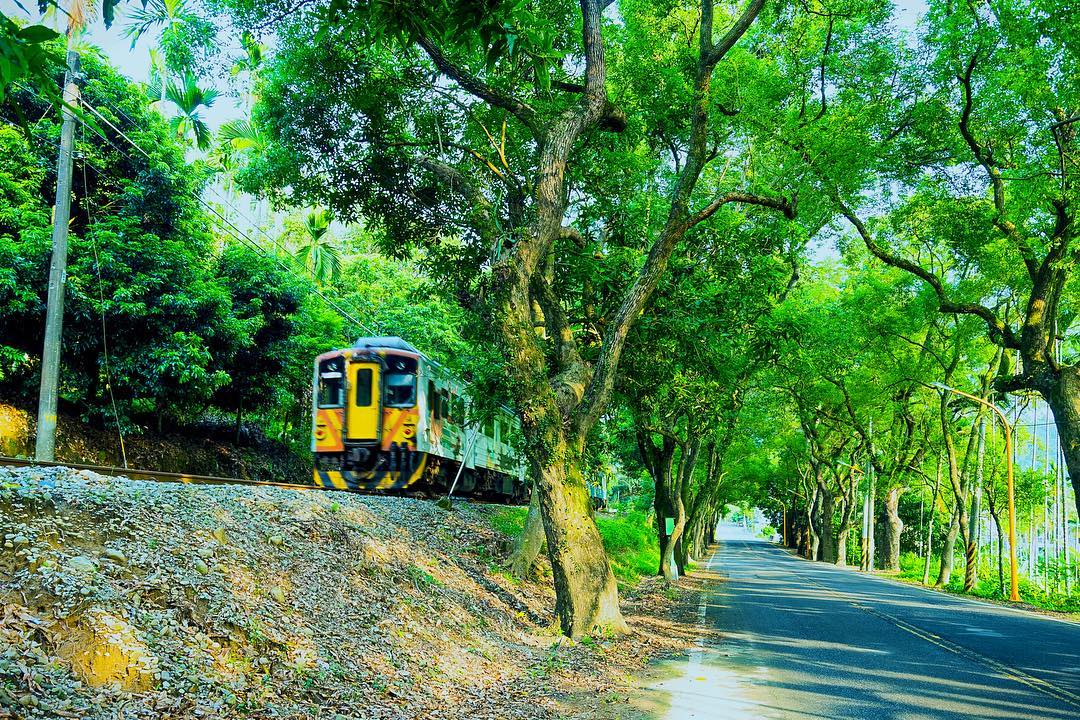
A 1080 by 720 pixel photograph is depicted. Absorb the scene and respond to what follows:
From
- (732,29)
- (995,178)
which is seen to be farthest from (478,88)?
(995,178)

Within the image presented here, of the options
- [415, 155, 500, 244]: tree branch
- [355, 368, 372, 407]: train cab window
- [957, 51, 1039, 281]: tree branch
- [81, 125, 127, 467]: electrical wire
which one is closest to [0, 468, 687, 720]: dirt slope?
[415, 155, 500, 244]: tree branch

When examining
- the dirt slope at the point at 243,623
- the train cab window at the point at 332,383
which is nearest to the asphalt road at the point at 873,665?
the dirt slope at the point at 243,623

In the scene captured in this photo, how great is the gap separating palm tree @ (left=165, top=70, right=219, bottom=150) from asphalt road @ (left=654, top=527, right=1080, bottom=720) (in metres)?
21.8

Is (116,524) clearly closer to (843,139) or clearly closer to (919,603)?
(843,139)

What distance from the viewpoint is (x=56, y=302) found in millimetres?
13492

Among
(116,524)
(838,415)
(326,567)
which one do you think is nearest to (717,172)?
(326,567)

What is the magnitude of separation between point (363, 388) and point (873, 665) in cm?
1208

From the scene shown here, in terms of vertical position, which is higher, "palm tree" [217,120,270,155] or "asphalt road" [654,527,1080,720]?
"palm tree" [217,120,270,155]

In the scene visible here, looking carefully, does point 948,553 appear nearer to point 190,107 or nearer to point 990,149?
point 990,149

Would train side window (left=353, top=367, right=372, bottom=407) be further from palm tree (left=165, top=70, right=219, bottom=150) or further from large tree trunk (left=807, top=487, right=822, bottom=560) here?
large tree trunk (left=807, top=487, right=822, bottom=560)

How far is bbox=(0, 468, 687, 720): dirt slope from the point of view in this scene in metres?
4.89

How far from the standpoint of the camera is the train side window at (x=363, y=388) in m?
18.3

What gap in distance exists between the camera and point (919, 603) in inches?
758

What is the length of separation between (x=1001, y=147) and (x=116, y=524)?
1683cm
